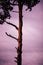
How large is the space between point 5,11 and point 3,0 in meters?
1.05

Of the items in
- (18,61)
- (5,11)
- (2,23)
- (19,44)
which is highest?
(5,11)

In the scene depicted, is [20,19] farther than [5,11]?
No

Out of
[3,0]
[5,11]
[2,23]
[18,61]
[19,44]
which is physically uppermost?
[3,0]

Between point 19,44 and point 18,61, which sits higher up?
point 19,44

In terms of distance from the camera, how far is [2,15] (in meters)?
15.8

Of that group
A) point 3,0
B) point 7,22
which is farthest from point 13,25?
point 3,0

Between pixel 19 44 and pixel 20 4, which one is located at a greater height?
pixel 20 4

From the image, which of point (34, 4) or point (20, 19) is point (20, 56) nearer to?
point (20, 19)

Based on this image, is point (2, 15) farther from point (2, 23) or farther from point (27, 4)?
point (27, 4)

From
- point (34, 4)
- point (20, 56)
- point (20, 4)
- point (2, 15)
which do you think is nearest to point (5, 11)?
point (2, 15)

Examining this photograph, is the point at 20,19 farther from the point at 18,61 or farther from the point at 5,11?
Answer: the point at 18,61

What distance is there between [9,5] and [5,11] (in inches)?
29.7

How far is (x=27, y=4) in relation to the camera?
15.0 meters

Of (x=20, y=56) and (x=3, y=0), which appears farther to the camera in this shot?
(x=3, y=0)
